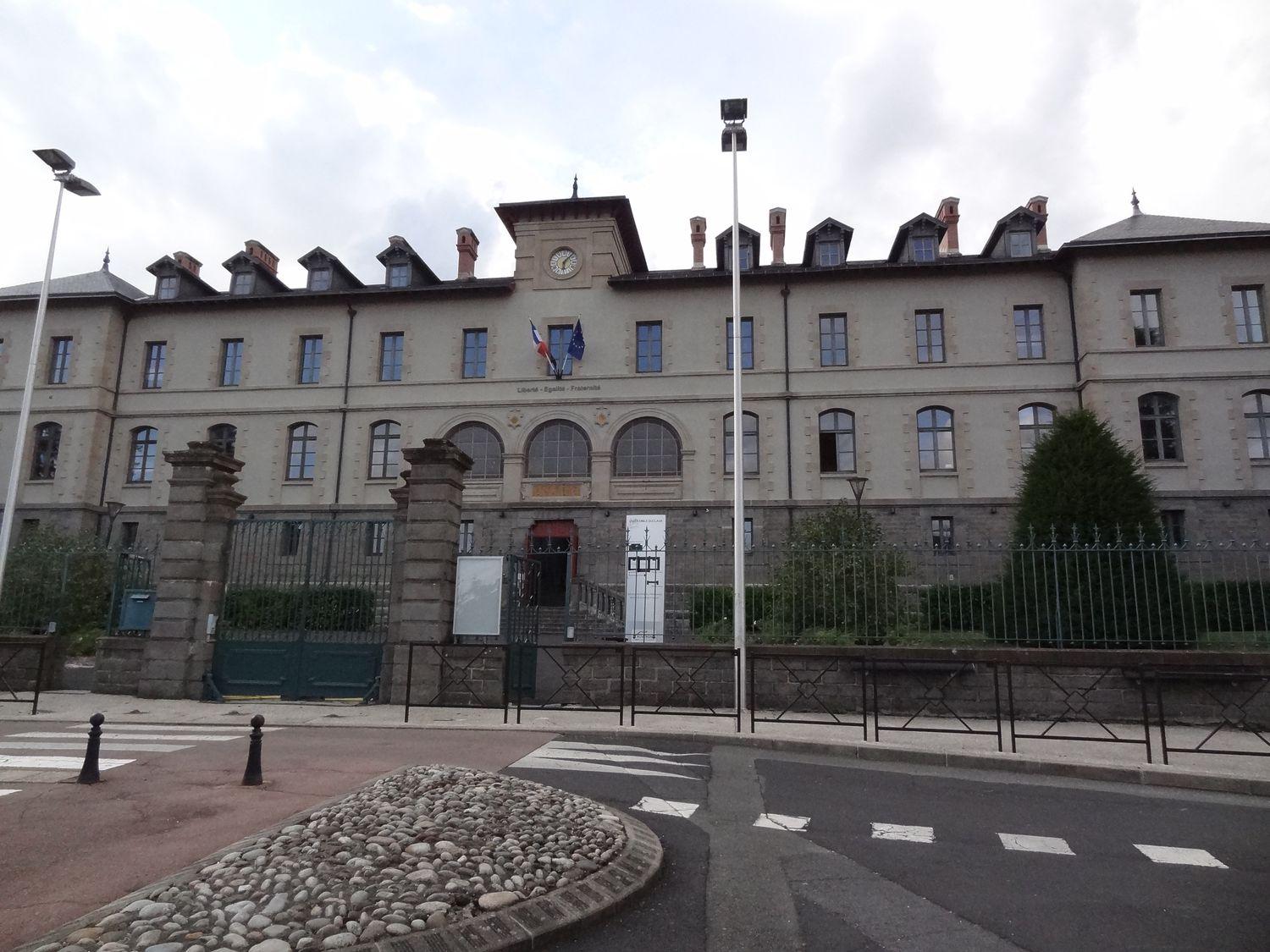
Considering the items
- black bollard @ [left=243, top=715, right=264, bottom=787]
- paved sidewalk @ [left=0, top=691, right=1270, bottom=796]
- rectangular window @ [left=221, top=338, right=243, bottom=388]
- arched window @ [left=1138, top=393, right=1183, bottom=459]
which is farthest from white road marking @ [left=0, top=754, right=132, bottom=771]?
arched window @ [left=1138, top=393, right=1183, bottom=459]

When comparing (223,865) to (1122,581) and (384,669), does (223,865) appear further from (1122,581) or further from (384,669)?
(1122,581)

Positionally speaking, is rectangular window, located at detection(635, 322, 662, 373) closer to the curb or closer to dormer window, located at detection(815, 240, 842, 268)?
dormer window, located at detection(815, 240, 842, 268)

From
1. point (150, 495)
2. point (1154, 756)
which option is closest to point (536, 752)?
point (1154, 756)

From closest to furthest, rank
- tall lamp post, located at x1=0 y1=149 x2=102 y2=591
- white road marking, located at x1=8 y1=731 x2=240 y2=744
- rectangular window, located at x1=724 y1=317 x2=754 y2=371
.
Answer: white road marking, located at x1=8 y1=731 x2=240 y2=744 → tall lamp post, located at x1=0 y1=149 x2=102 y2=591 → rectangular window, located at x1=724 y1=317 x2=754 y2=371

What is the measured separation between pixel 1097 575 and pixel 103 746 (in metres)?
13.9

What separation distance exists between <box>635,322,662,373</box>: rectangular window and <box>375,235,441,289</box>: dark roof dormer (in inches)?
332

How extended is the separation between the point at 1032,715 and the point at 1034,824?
6095 mm

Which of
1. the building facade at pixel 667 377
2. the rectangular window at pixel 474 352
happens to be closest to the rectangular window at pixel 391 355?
the building facade at pixel 667 377

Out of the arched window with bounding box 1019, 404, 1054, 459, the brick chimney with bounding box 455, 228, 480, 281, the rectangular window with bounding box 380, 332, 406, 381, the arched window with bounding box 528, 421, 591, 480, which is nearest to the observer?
the arched window with bounding box 1019, 404, 1054, 459

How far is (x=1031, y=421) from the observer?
1052 inches

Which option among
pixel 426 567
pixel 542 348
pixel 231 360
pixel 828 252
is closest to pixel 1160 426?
pixel 828 252

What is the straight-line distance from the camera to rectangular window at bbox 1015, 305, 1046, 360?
27.2 metres

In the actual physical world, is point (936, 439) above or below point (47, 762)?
above

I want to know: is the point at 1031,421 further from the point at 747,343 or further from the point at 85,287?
the point at 85,287
